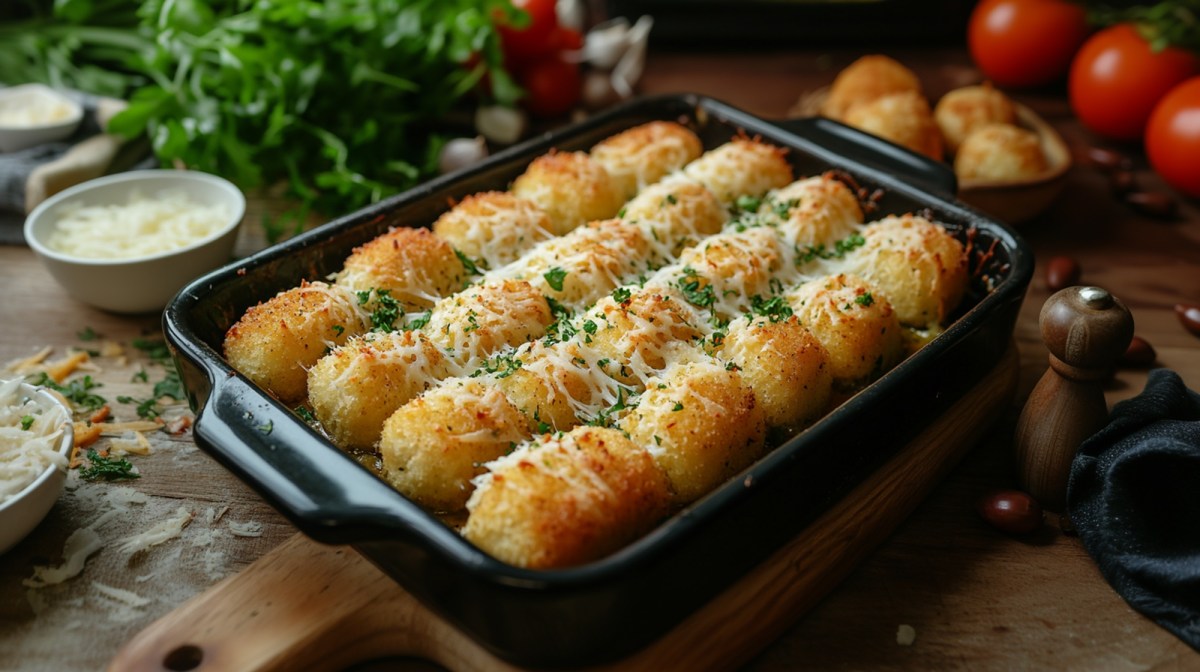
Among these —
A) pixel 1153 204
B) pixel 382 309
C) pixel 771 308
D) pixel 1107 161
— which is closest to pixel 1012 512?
pixel 771 308

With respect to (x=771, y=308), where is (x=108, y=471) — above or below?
below

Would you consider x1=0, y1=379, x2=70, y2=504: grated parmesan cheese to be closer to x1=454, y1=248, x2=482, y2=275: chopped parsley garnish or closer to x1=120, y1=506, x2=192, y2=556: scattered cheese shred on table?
x1=120, y1=506, x2=192, y2=556: scattered cheese shred on table

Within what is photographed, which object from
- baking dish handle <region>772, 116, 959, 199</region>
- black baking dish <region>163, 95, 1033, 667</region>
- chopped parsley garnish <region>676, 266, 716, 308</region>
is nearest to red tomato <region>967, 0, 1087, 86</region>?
baking dish handle <region>772, 116, 959, 199</region>

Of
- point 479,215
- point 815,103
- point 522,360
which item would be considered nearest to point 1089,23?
point 815,103

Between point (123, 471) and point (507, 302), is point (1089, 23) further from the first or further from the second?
point (123, 471)

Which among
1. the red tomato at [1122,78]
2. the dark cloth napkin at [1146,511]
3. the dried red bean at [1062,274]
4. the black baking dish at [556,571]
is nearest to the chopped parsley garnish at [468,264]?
the black baking dish at [556,571]

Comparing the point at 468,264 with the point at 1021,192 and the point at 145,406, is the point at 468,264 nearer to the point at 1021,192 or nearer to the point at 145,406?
the point at 145,406

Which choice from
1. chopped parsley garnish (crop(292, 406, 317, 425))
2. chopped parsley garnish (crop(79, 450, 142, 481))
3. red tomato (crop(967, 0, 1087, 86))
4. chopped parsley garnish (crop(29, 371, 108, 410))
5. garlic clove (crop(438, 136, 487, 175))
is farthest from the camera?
red tomato (crop(967, 0, 1087, 86))
